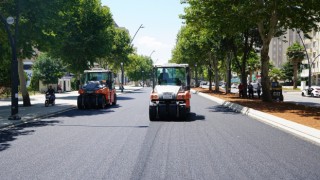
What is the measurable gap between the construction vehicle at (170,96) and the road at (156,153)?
2.13 meters

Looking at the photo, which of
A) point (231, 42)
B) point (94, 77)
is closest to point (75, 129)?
point (94, 77)

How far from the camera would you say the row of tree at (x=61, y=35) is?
70.2 feet

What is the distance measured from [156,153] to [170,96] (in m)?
7.27

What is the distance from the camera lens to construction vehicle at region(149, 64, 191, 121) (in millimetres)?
16094

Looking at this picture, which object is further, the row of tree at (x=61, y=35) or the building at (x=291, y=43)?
the building at (x=291, y=43)

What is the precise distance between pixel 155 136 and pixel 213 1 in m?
16.1

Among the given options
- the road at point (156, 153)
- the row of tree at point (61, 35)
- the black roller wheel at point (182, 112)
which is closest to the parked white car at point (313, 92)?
the row of tree at point (61, 35)

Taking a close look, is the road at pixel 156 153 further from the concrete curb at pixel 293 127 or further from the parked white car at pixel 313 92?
the parked white car at pixel 313 92

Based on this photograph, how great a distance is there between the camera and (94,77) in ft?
85.6

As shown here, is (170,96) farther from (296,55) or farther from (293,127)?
(296,55)

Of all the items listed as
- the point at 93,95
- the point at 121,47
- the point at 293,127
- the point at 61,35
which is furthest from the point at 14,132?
the point at 121,47

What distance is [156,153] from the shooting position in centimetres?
Result: 897

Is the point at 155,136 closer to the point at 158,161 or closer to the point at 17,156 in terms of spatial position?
the point at 158,161

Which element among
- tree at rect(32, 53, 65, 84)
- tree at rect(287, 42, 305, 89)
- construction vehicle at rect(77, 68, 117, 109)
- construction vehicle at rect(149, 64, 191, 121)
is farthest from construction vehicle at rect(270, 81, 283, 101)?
tree at rect(287, 42, 305, 89)
